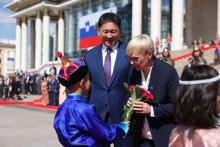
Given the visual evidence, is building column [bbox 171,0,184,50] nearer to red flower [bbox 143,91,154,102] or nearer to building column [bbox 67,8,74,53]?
building column [bbox 67,8,74,53]

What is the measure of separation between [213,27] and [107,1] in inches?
548

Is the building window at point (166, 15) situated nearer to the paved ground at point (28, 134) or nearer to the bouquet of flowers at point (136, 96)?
the paved ground at point (28, 134)

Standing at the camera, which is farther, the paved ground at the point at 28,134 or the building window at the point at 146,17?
the building window at the point at 146,17

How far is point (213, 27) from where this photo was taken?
35.9 metres

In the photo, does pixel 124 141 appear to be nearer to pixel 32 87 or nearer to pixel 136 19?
pixel 32 87

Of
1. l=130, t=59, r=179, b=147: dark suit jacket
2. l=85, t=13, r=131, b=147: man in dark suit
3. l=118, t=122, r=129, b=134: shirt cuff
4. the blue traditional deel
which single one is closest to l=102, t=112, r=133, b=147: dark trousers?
l=85, t=13, r=131, b=147: man in dark suit

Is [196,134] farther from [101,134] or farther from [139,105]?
[139,105]

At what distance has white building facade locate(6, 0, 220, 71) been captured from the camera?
34406mm

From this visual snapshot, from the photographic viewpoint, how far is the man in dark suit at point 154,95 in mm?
3629

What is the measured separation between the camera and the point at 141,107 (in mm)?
3557

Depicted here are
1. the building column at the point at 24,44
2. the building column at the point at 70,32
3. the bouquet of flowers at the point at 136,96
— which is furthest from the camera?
the building column at the point at 24,44

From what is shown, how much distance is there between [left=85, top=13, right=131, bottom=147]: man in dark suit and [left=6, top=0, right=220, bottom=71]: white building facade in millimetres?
27056

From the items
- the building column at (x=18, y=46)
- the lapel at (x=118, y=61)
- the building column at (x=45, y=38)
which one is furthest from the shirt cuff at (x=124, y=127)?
the building column at (x=18, y=46)

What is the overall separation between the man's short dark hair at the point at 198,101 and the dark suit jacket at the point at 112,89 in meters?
1.74
